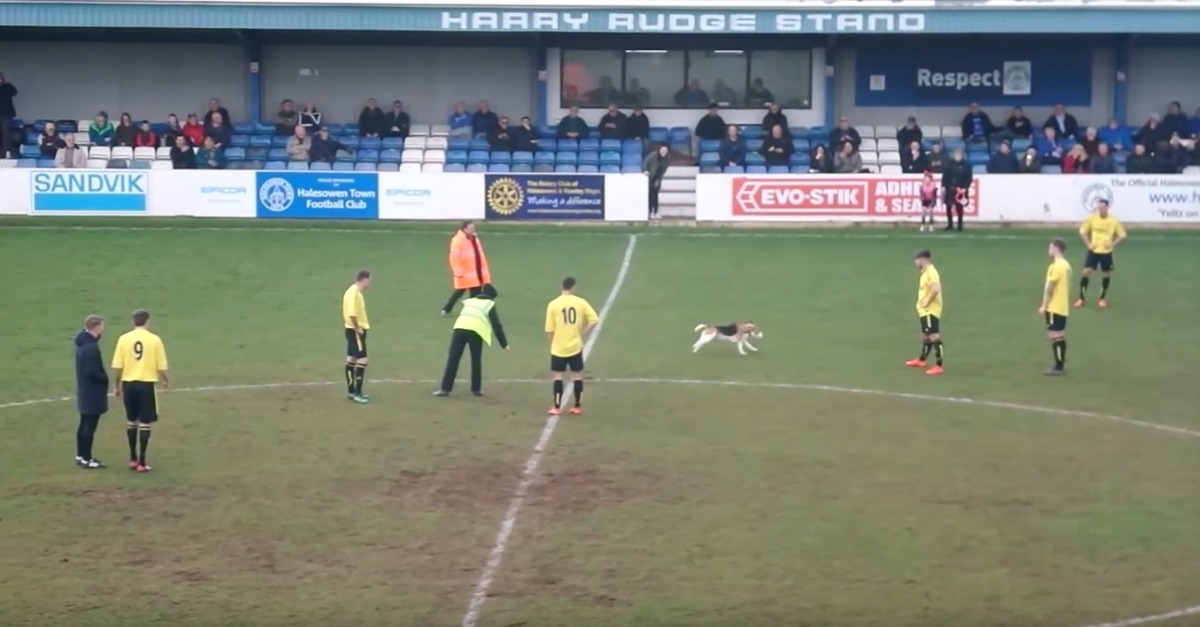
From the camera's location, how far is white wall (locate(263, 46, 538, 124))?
48.2 m

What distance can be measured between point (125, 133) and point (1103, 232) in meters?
26.2

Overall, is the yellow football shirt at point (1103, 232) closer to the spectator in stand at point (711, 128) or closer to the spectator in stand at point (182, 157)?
the spectator in stand at point (711, 128)

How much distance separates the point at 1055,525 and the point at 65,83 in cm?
3934

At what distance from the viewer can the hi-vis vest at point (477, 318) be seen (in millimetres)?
21125

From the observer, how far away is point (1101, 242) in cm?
2856

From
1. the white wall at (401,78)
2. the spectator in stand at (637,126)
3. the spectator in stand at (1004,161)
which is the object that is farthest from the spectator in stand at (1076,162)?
the white wall at (401,78)

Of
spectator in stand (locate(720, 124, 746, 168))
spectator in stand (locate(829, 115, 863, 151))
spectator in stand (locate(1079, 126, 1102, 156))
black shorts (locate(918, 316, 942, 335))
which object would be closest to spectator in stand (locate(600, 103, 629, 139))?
spectator in stand (locate(720, 124, 746, 168))

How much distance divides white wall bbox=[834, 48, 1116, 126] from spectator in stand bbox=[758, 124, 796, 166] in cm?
493

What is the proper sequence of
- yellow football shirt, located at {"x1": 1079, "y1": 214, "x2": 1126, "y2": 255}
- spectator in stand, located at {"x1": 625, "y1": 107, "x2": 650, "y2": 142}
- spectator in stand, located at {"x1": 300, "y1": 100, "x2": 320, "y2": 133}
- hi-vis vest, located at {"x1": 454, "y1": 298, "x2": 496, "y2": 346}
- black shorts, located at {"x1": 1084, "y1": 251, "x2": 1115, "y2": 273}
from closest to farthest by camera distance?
hi-vis vest, located at {"x1": 454, "y1": 298, "x2": 496, "y2": 346} < yellow football shirt, located at {"x1": 1079, "y1": 214, "x2": 1126, "y2": 255} < black shorts, located at {"x1": 1084, "y1": 251, "x2": 1115, "y2": 273} < spectator in stand, located at {"x1": 625, "y1": 107, "x2": 650, "y2": 142} < spectator in stand, located at {"x1": 300, "y1": 100, "x2": 320, "y2": 133}

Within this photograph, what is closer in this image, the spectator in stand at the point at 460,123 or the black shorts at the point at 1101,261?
the black shorts at the point at 1101,261

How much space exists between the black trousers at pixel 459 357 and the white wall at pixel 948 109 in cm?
2850

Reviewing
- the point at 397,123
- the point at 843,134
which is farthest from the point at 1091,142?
the point at 397,123

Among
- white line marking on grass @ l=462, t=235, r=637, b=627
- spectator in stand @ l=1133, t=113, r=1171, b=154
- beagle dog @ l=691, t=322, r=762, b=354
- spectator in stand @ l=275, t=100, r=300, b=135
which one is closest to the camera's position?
white line marking on grass @ l=462, t=235, r=637, b=627

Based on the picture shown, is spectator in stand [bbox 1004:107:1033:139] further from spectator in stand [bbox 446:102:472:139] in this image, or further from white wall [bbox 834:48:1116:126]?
spectator in stand [bbox 446:102:472:139]
